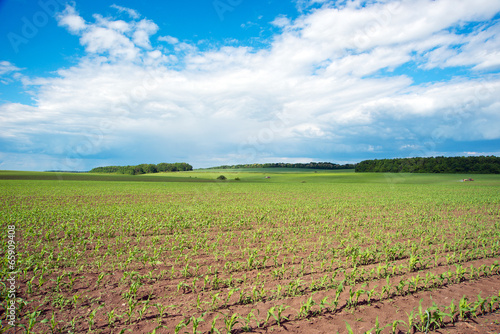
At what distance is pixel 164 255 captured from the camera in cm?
1006

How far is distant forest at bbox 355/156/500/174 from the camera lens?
96.8 m

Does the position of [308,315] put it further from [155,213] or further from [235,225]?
[155,213]

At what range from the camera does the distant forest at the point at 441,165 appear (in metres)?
96.8

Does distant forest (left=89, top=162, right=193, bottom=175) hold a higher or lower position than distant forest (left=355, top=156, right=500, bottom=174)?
higher

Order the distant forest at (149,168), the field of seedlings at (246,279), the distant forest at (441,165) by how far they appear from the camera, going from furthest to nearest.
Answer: the distant forest at (149,168) < the distant forest at (441,165) < the field of seedlings at (246,279)

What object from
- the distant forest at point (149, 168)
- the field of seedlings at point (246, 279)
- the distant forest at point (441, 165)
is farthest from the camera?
the distant forest at point (149, 168)

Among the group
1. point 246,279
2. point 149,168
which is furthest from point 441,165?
point 149,168

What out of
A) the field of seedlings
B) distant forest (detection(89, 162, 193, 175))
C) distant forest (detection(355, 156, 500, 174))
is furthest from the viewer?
distant forest (detection(89, 162, 193, 175))

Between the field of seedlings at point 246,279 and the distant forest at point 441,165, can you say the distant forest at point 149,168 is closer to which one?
the distant forest at point 441,165

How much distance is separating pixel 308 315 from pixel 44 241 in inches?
491

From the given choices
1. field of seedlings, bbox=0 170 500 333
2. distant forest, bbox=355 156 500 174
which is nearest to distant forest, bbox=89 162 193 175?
distant forest, bbox=355 156 500 174

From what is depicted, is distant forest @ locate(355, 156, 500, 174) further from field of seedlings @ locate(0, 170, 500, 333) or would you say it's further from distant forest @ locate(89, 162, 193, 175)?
distant forest @ locate(89, 162, 193, 175)

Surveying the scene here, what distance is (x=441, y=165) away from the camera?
339 feet

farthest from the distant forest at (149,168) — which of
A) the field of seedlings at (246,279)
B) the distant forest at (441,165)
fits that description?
the field of seedlings at (246,279)
